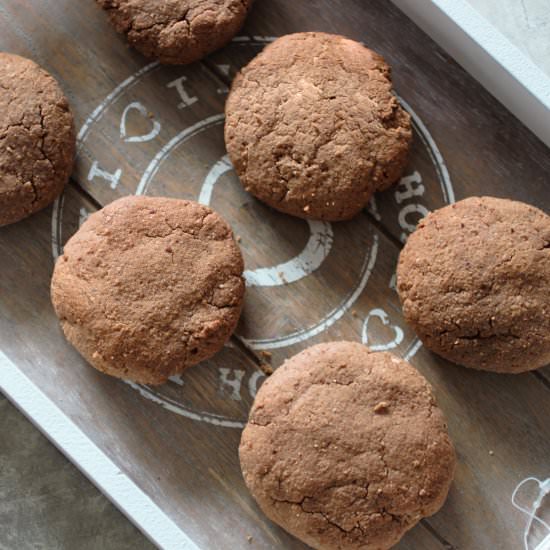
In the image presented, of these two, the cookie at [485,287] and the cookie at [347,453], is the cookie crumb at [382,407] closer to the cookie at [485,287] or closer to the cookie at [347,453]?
the cookie at [347,453]

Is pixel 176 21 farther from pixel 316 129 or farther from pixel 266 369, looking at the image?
pixel 266 369

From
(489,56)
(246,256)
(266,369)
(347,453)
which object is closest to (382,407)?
(347,453)

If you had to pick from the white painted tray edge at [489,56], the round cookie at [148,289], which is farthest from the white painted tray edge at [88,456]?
the white painted tray edge at [489,56]

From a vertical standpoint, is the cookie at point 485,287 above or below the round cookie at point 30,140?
below

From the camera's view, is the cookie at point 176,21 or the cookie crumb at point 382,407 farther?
the cookie at point 176,21

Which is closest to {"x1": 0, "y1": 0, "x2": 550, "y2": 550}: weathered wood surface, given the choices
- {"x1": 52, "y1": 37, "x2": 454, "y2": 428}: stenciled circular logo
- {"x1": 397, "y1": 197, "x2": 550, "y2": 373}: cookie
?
{"x1": 52, "y1": 37, "x2": 454, "y2": 428}: stenciled circular logo

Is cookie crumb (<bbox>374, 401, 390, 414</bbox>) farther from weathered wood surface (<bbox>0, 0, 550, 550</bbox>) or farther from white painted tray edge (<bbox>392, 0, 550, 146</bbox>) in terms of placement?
white painted tray edge (<bbox>392, 0, 550, 146</bbox>)
